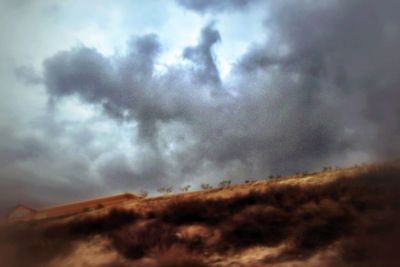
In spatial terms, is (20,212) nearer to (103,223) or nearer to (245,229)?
(103,223)

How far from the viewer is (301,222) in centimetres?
1694

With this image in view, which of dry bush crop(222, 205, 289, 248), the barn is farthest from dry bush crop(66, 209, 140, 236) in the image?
the barn

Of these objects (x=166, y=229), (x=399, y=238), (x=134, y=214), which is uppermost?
(x=134, y=214)

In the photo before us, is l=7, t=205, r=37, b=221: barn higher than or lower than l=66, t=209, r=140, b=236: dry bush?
higher

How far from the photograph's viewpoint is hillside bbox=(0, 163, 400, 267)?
601 inches

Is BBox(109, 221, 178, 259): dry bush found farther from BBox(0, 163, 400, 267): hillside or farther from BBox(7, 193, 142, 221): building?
BBox(7, 193, 142, 221): building

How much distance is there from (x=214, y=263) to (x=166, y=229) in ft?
10.1

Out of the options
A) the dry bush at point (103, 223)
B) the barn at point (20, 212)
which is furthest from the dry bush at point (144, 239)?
the barn at point (20, 212)

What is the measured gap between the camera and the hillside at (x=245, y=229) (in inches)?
601

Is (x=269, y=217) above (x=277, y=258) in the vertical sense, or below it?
above

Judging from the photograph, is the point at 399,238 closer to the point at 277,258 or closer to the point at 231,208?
the point at 277,258

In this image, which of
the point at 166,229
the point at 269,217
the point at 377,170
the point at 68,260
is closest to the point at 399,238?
the point at 377,170

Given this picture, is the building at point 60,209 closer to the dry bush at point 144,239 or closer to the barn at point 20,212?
the barn at point 20,212

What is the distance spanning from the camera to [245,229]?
58.3 ft
